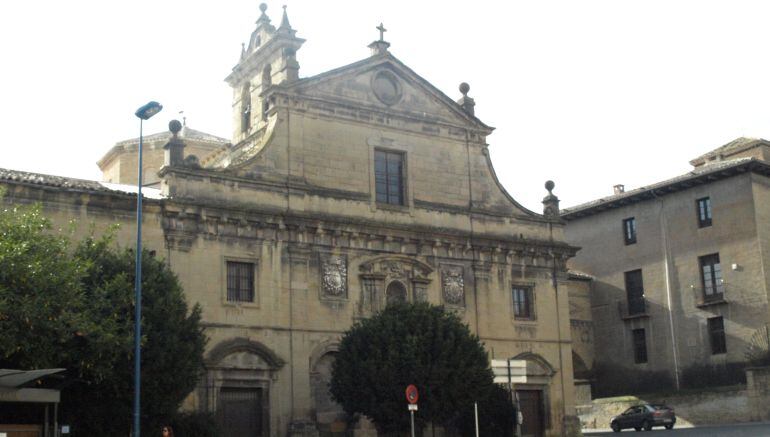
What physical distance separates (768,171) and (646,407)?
439 inches

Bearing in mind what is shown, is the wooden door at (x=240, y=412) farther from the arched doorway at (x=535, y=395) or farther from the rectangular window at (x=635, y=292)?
the rectangular window at (x=635, y=292)

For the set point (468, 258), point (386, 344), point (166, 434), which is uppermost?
point (468, 258)

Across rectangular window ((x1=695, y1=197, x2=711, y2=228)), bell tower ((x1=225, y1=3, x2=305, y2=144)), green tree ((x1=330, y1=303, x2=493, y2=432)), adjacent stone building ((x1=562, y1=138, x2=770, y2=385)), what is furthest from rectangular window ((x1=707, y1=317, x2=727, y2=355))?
bell tower ((x1=225, y1=3, x2=305, y2=144))

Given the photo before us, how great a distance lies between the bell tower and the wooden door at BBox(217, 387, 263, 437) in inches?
375

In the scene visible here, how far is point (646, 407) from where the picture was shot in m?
39.0

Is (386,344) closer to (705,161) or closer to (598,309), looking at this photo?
(598,309)

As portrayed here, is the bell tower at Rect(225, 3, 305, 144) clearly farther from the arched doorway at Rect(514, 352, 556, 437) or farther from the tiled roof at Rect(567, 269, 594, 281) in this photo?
the tiled roof at Rect(567, 269, 594, 281)

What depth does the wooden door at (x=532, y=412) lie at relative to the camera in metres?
34.8

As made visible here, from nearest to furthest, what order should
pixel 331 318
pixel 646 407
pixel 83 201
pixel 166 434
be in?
pixel 166 434, pixel 83 201, pixel 331 318, pixel 646 407

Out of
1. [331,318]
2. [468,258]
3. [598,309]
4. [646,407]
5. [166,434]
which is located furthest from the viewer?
[598,309]

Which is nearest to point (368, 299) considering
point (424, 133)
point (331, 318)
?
point (331, 318)

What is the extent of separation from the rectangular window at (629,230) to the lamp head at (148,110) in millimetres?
29827

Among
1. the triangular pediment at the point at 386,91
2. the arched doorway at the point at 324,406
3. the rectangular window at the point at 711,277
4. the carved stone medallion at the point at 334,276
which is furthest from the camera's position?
the rectangular window at the point at 711,277

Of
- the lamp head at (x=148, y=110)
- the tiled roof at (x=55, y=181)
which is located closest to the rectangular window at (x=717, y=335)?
the tiled roof at (x=55, y=181)
